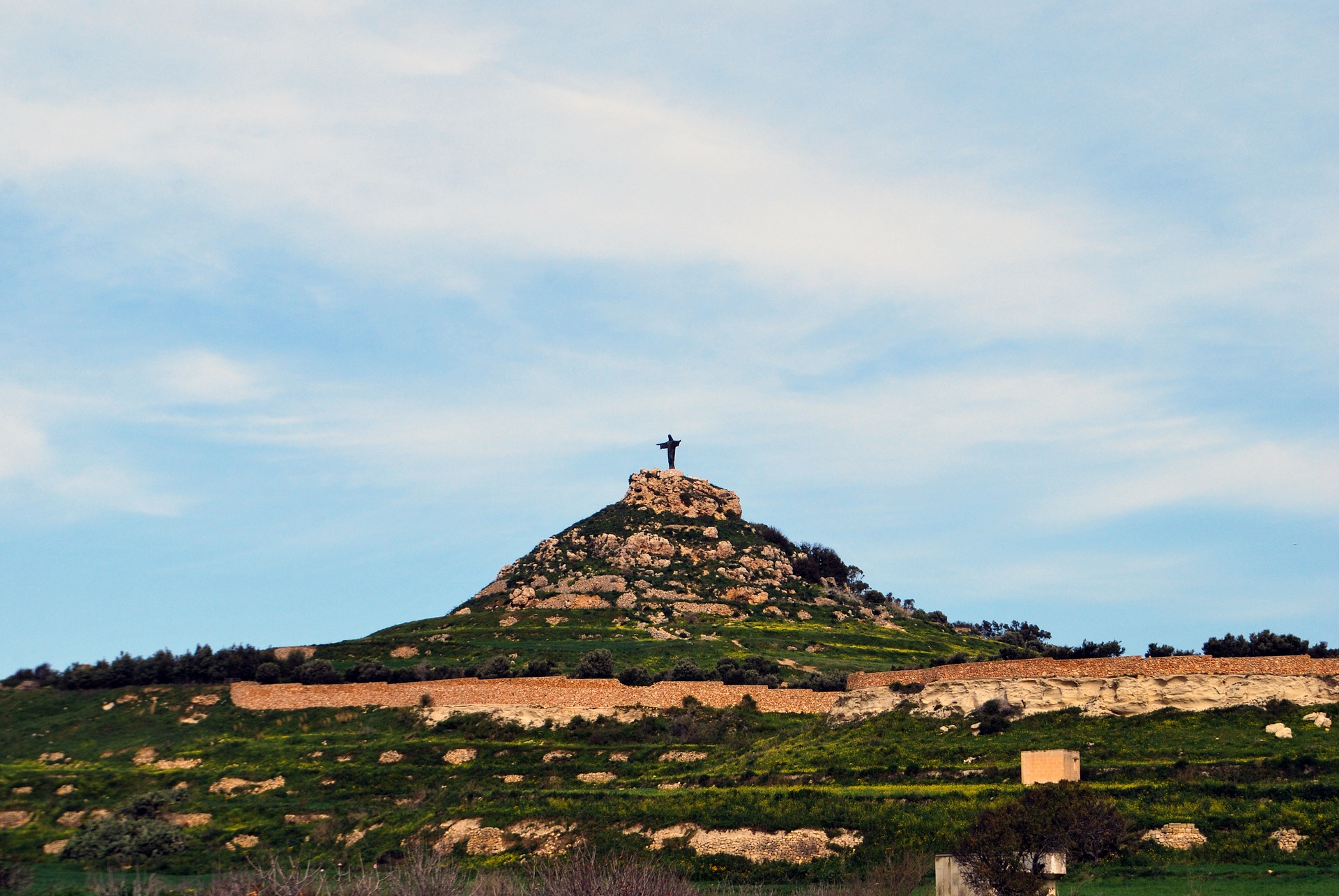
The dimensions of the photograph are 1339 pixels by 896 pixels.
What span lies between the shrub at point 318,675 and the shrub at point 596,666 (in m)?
15.4

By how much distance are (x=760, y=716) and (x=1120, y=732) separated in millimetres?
22811

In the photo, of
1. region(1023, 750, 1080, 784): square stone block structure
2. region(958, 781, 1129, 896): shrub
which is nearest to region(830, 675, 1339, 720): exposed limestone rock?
region(1023, 750, 1080, 784): square stone block structure

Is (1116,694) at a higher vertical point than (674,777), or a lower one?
higher

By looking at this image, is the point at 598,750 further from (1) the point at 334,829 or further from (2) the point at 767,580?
(2) the point at 767,580

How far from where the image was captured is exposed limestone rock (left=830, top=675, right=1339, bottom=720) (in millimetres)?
51500

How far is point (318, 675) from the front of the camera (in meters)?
76.6

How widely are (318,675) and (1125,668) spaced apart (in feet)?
160

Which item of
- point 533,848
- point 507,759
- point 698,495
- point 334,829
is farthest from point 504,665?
point 698,495

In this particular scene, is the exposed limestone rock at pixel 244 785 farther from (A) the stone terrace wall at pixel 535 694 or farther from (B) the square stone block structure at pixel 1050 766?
(B) the square stone block structure at pixel 1050 766

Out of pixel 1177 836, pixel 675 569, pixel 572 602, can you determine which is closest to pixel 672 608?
pixel 572 602

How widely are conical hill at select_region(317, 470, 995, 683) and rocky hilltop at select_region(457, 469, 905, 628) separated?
0.20m

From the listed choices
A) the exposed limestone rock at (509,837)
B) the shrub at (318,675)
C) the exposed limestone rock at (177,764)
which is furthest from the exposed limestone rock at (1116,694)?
the exposed limestone rock at (177,764)

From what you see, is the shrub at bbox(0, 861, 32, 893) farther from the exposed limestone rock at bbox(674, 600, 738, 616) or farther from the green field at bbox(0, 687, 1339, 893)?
the exposed limestone rock at bbox(674, 600, 738, 616)

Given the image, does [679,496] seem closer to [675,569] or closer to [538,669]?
[675,569]
